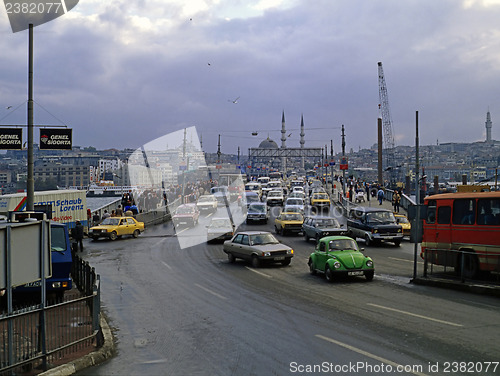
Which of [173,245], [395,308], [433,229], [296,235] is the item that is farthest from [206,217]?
[395,308]

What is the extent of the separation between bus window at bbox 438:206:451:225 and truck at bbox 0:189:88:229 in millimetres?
21441

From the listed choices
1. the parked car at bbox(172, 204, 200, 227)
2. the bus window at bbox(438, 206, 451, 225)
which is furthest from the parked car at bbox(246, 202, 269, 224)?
the bus window at bbox(438, 206, 451, 225)

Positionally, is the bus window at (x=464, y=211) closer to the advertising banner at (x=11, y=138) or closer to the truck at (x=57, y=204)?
the advertising banner at (x=11, y=138)

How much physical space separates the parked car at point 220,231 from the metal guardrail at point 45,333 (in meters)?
21.5

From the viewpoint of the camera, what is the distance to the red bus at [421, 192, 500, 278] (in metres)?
16.3

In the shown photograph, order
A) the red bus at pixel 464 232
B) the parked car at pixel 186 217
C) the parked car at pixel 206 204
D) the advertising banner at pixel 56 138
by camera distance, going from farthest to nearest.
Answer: the parked car at pixel 206 204 < the parked car at pixel 186 217 < the advertising banner at pixel 56 138 < the red bus at pixel 464 232

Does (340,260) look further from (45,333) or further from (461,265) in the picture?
(45,333)

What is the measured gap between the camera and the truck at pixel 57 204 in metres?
30.1

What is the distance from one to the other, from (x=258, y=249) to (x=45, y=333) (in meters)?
14.1

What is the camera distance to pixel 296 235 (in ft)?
121

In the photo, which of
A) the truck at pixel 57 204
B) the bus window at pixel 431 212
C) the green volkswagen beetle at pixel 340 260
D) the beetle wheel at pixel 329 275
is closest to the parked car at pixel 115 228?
the truck at pixel 57 204

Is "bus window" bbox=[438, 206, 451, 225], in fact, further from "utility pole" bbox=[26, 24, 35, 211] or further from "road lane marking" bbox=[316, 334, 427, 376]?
"utility pole" bbox=[26, 24, 35, 211]

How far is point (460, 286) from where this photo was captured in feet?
52.3

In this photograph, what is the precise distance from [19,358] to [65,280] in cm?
693
